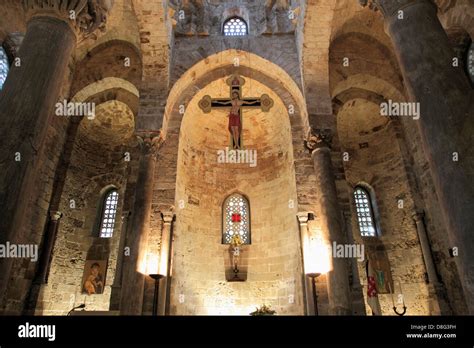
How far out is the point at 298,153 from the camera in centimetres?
1032

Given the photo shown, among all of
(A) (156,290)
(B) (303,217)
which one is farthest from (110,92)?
(B) (303,217)

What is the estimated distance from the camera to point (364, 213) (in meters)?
12.3

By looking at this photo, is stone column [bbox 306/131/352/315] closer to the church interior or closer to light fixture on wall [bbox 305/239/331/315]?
the church interior

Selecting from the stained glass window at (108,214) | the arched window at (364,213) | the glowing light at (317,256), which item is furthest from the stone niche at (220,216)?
the arched window at (364,213)

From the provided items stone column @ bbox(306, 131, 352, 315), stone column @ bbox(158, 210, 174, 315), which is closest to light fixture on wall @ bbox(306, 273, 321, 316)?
stone column @ bbox(306, 131, 352, 315)

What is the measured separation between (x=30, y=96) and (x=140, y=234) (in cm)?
473

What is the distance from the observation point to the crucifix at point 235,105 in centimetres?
1027

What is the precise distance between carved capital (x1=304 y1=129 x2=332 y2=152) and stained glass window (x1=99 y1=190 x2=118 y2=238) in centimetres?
718

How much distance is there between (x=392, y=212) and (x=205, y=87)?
26.1ft

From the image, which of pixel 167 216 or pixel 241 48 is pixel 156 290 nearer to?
pixel 167 216

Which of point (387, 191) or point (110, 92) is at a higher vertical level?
point (110, 92)

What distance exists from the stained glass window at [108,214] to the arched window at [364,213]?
883cm

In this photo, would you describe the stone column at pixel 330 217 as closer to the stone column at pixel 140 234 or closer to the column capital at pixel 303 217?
the column capital at pixel 303 217

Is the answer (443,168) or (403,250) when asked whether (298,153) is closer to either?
(403,250)
